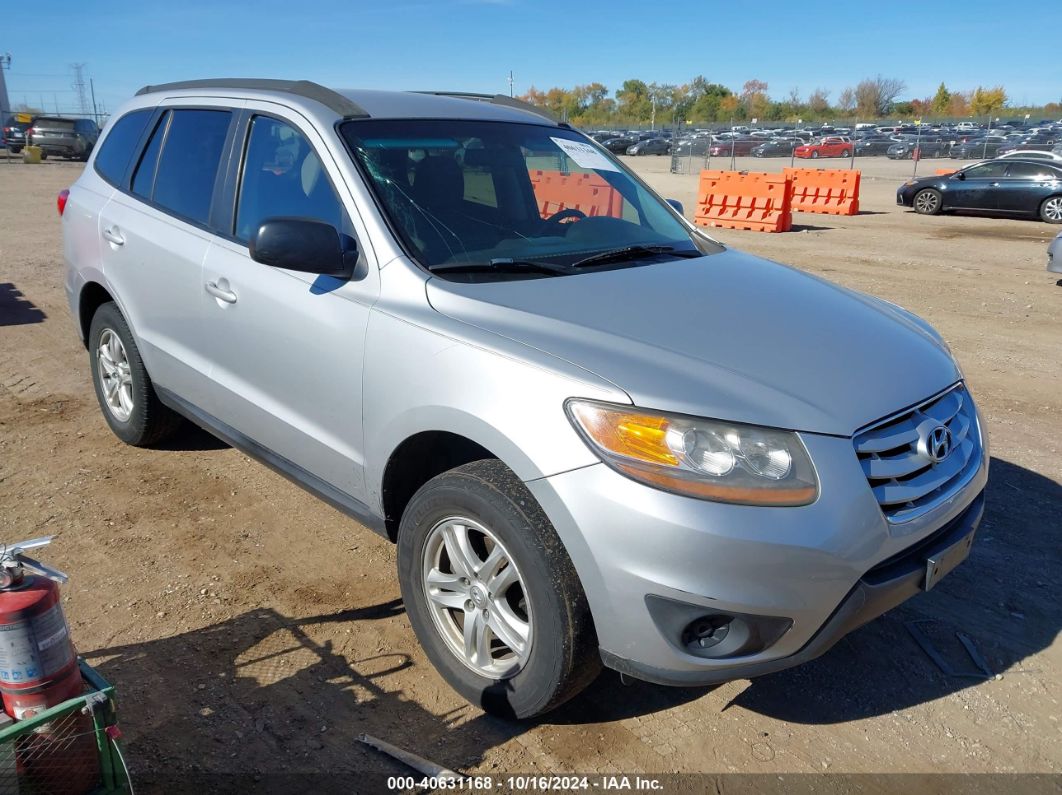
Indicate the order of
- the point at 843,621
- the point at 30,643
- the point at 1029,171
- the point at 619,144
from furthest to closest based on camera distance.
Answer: the point at 619,144 → the point at 1029,171 → the point at 843,621 → the point at 30,643

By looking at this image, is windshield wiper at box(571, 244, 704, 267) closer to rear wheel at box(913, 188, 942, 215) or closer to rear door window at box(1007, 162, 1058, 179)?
rear door window at box(1007, 162, 1058, 179)

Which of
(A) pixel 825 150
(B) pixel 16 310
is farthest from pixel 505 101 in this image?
(A) pixel 825 150

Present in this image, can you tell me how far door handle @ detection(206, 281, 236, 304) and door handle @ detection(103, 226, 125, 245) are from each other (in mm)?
1030

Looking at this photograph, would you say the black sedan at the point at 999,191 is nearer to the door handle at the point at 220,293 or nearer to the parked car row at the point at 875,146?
the parked car row at the point at 875,146

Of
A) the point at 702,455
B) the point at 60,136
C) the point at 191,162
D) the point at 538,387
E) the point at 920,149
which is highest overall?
the point at 60,136

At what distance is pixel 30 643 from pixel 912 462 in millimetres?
2449

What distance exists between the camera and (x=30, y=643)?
206 cm

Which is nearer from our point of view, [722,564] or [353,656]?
[722,564]

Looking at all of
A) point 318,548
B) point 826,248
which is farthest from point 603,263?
point 826,248

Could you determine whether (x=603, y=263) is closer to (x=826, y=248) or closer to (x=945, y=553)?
(x=945, y=553)

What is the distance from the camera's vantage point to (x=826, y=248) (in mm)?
14180

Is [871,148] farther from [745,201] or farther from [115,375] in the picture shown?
[115,375]

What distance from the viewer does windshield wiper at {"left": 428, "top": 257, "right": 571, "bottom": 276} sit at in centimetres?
304

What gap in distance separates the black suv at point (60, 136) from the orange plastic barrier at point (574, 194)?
34476 mm
